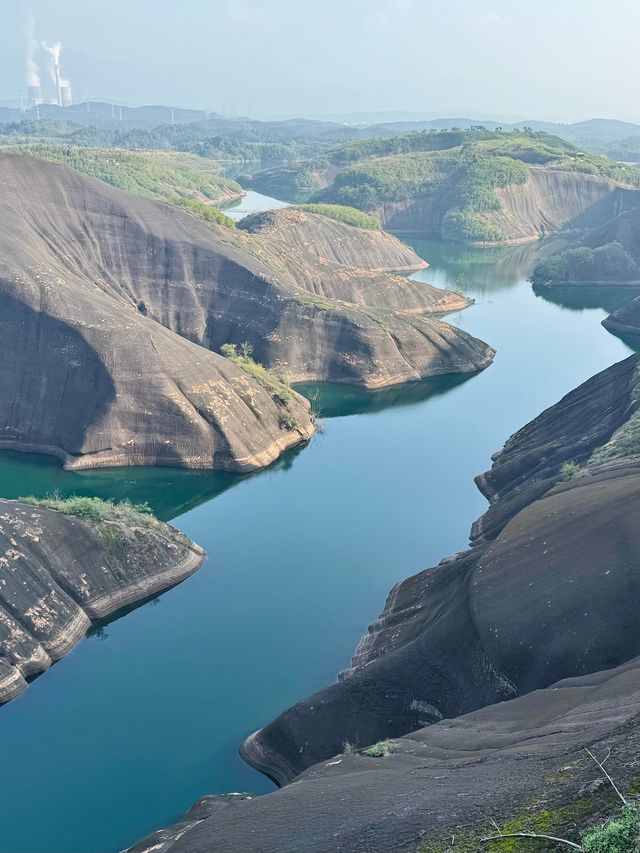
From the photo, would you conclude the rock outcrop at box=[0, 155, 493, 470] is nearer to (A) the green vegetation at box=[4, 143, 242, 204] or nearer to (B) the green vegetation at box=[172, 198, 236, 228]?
(B) the green vegetation at box=[172, 198, 236, 228]

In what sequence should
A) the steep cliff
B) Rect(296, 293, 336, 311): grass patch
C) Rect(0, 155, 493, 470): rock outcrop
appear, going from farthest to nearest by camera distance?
the steep cliff → Rect(296, 293, 336, 311): grass patch → Rect(0, 155, 493, 470): rock outcrop

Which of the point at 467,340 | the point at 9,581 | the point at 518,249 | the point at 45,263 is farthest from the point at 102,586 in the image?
the point at 518,249

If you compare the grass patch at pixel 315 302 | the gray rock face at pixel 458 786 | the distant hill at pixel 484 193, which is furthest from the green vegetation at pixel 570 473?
the distant hill at pixel 484 193

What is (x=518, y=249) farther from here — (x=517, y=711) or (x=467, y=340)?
(x=517, y=711)

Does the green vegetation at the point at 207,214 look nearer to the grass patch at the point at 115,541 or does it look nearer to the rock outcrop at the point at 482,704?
the grass patch at the point at 115,541

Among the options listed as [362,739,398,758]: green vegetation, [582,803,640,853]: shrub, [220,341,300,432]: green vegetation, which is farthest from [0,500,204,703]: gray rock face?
[582,803,640,853]: shrub
